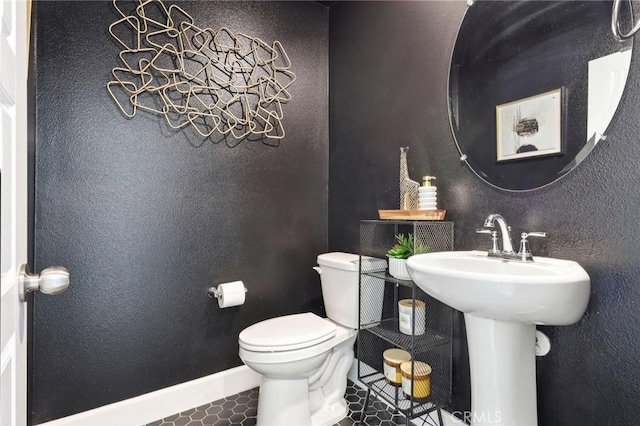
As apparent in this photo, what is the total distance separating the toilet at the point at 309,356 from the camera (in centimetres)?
145

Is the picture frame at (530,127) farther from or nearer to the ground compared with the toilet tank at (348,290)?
farther from the ground

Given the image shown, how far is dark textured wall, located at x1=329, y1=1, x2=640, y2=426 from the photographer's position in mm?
1062

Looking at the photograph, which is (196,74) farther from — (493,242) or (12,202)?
(493,242)

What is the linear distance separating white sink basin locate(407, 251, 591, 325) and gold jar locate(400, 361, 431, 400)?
549 mm

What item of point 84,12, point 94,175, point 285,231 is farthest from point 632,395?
point 84,12

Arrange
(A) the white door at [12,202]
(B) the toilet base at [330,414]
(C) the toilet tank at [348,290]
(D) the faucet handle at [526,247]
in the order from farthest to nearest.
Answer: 1. (C) the toilet tank at [348,290]
2. (B) the toilet base at [330,414]
3. (D) the faucet handle at [526,247]
4. (A) the white door at [12,202]

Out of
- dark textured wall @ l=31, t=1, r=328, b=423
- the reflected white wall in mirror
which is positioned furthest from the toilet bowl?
the reflected white wall in mirror

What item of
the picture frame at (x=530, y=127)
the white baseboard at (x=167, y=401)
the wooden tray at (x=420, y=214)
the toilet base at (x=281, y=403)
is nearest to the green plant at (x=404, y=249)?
the wooden tray at (x=420, y=214)

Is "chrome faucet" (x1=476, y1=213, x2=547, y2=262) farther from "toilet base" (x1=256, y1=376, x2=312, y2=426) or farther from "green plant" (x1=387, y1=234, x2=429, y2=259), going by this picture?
"toilet base" (x1=256, y1=376, x2=312, y2=426)

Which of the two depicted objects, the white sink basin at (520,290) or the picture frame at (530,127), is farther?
the picture frame at (530,127)

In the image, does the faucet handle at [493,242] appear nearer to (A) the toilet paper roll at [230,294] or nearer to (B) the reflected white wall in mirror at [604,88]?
(B) the reflected white wall in mirror at [604,88]

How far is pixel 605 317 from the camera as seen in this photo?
109cm

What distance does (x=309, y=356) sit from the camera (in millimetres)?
1479

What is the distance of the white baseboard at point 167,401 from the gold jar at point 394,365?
809 millimetres
